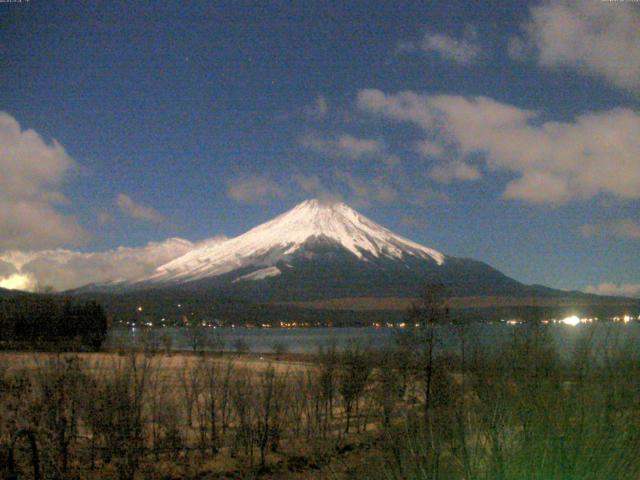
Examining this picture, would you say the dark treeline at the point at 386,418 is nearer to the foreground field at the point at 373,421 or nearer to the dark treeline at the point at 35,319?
the foreground field at the point at 373,421

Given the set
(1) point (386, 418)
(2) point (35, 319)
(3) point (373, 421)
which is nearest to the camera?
(1) point (386, 418)

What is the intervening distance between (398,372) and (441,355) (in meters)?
2.53

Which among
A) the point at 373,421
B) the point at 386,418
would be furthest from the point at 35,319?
the point at 386,418

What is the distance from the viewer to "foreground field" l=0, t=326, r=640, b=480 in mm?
3850

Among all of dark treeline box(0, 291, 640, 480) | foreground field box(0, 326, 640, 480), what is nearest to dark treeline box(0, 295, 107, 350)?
dark treeline box(0, 291, 640, 480)

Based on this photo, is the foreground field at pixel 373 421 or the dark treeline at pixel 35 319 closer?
the foreground field at pixel 373 421

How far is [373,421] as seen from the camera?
23.6 metres

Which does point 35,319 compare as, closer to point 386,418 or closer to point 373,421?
point 373,421

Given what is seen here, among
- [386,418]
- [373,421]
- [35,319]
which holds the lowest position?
[373,421]

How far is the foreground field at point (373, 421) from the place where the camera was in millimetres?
3850

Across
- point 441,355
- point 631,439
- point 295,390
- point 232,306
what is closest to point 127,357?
point 295,390

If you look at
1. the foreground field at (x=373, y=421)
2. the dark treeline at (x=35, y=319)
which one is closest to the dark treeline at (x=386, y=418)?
the foreground field at (x=373, y=421)

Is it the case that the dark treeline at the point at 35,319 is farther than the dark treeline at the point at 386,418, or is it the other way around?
the dark treeline at the point at 35,319

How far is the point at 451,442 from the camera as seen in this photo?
460 cm
